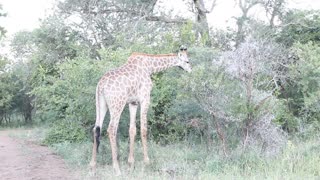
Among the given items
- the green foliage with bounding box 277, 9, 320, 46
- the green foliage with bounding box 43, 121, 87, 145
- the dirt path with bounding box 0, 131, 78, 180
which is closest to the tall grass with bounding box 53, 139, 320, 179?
the dirt path with bounding box 0, 131, 78, 180

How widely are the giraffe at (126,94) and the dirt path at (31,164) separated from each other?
807mm

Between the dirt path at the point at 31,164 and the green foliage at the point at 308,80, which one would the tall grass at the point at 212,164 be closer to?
the dirt path at the point at 31,164

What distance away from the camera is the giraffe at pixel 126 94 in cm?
914

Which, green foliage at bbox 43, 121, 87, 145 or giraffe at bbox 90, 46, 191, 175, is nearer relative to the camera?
giraffe at bbox 90, 46, 191, 175

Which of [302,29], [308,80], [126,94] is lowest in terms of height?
[308,80]

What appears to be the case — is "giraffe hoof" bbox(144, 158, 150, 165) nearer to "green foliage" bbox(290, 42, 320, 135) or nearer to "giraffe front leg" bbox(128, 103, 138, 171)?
"giraffe front leg" bbox(128, 103, 138, 171)

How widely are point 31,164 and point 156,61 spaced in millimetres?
3544

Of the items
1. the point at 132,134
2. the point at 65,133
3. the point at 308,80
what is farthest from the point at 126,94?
the point at 308,80

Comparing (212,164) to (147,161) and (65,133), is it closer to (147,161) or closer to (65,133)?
(147,161)

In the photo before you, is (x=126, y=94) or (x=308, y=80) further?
(x=308, y=80)

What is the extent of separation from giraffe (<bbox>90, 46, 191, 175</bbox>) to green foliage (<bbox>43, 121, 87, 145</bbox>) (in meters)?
3.82

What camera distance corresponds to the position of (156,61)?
420 inches

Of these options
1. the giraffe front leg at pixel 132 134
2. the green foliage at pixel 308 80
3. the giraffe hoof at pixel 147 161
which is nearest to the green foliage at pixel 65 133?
the giraffe front leg at pixel 132 134

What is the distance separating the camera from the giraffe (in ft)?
30.0
